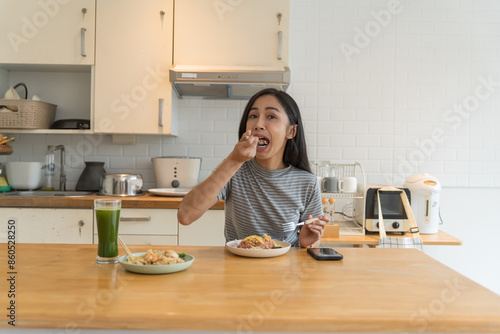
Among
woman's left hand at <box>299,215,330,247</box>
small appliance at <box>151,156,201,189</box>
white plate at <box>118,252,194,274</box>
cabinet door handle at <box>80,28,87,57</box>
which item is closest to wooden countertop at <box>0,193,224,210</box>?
small appliance at <box>151,156,201,189</box>

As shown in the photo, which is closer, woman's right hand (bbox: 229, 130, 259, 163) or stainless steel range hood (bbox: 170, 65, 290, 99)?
woman's right hand (bbox: 229, 130, 259, 163)

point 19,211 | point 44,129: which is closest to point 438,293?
point 19,211

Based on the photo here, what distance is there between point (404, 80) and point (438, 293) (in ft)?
8.40

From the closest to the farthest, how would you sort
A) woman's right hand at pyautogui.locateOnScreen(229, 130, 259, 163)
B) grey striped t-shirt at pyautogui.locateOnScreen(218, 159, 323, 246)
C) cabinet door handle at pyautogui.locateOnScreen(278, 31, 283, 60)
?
woman's right hand at pyautogui.locateOnScreen(229, 130, 259, 163) < grey striped t-shirt at pyautogui.locateOnScreen(218, 159, 323, 246) < cabinet door handle at pyautogui.locateOnScreen(278, 31, 283, 60)

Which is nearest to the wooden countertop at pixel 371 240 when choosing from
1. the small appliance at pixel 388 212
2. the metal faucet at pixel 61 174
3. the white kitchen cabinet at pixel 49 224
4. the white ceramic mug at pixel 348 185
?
the small appliance at pixel 388 212

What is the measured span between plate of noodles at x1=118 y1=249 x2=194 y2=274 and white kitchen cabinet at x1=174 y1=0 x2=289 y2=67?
6.35ft

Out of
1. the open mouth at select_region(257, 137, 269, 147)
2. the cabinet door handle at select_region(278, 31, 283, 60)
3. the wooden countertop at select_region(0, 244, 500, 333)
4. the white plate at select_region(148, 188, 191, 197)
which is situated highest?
the cabinet door handle at select_region(278, 31, 283, 60)

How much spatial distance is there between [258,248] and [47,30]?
2384mm

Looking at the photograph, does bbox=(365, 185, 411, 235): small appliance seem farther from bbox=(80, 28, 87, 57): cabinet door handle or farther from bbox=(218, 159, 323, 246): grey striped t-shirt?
bbox=(80, 28, 87, 57): cabinet door handle

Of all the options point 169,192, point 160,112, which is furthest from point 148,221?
point 160,112

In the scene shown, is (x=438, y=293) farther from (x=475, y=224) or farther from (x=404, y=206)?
(x=475, y=224)

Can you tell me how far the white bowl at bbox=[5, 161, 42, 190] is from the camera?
10.00 feet

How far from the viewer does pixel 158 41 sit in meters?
2.90

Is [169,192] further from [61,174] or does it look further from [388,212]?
[388,212]
